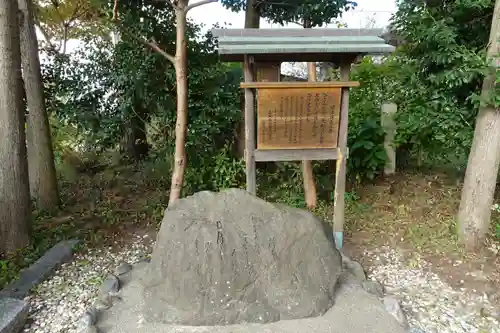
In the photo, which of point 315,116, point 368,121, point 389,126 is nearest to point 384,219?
point 368,121

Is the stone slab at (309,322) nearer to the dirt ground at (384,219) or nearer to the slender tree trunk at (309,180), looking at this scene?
the dirt ground at (384,219)

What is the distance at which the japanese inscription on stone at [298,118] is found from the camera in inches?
145

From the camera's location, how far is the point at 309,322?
9.62 ft

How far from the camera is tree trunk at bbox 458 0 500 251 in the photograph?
4.01m

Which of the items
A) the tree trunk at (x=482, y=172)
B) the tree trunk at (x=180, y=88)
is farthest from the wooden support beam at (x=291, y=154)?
the tree trunk at (x=482, y=172)

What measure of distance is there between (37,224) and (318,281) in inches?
152

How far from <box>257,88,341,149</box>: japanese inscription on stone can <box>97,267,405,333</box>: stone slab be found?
1484 millimetres

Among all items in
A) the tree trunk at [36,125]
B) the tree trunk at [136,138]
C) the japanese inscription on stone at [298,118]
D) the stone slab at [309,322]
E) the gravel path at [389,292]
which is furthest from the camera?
the tree trunk at [136,138]

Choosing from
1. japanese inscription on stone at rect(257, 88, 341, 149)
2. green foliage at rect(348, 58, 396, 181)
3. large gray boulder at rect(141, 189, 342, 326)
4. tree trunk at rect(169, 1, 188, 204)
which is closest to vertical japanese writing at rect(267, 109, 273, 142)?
japanese inscription on stone at rect(257, 88, 341, 149)

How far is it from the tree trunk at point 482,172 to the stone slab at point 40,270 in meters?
4.45

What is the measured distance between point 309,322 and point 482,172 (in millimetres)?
2696

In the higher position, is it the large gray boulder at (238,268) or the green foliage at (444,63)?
the green foliage at (444,63)

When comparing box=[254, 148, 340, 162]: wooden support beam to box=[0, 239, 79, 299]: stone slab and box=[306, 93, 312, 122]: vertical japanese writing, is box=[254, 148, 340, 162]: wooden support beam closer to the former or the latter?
box=[306, 93, 312, 122]: vertical japanese writing

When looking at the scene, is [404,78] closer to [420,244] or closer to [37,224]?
[420,244]
